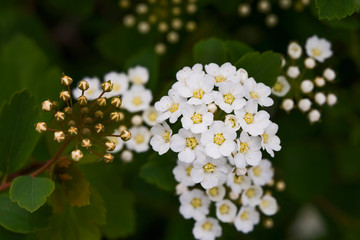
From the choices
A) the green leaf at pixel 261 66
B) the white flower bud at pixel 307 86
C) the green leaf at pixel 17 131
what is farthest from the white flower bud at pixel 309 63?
the green leaf at pixel 17 131

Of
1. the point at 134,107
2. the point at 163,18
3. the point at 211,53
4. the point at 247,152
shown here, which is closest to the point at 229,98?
the point at 247,152

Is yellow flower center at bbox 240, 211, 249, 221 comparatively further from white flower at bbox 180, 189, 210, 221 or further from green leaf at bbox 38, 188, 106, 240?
green leaf at bbox 38, 188, 106, 240

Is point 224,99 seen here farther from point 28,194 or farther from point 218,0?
point 218,0

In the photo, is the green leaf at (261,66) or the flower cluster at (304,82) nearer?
the green leaf at (261,66)

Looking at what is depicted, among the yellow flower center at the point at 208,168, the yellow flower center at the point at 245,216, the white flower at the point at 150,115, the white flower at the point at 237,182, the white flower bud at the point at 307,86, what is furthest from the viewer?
the white flower at the point at 150,115

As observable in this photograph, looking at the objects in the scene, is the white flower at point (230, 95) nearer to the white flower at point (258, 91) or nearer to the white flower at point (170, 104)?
the white flower at point (258, 91)

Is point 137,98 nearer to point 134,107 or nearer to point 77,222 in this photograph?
point 134,107
